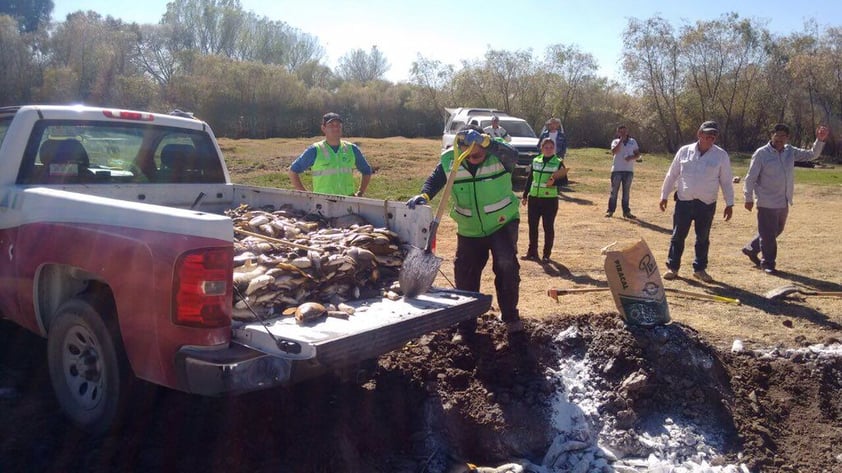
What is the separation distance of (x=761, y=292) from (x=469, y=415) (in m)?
4.60

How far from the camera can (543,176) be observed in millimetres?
8750

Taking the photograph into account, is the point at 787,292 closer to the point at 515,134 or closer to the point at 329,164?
the point at 329,164

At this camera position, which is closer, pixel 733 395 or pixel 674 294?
pixel 733 395

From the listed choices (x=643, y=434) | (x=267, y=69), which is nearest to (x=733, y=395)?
(x=643, y=434)

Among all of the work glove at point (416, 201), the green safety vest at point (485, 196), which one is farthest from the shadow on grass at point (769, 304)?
the work glove at point (416, 201)

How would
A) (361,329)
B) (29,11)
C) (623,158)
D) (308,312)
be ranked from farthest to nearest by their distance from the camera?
(29,11)
(623,158)
(308,312)
(361,329)

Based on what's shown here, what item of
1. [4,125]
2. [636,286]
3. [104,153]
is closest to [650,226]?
[636,286]

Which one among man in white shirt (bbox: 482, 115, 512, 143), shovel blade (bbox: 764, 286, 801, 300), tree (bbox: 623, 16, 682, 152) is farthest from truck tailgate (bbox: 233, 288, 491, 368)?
tree (bbox: 623, 16, 682, 152)

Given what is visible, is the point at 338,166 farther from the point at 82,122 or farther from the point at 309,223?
the point at 82,122

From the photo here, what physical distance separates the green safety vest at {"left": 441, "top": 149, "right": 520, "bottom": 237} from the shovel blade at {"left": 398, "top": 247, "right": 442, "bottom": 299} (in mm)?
1100

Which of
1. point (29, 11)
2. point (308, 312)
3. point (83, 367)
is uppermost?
point (29, 11)

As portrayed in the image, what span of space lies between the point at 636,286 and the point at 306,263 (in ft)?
8.76

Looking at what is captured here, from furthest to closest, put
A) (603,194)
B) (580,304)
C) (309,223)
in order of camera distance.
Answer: (603,194) < (580,304) < (309,223)

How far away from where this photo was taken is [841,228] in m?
12.4
